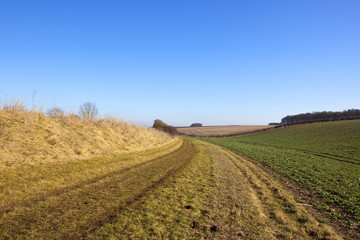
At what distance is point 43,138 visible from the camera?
13.0m

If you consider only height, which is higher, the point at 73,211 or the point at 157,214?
the point at 73,211

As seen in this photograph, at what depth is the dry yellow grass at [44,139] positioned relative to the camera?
10442 millimetres

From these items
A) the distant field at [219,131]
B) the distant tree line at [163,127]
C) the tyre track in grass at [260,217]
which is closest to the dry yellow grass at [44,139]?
the tyre track in grass at [260,217]

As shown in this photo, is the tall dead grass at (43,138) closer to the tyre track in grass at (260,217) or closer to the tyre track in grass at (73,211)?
the tyre track in grass at (73,211)

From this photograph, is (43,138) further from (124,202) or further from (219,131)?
(219,131)

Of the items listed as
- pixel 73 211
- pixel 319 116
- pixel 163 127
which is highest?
pixel 319 116

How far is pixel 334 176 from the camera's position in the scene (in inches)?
547

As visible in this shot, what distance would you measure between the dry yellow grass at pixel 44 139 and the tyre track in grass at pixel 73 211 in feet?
14.9

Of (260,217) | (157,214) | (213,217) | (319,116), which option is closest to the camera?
(157,214)

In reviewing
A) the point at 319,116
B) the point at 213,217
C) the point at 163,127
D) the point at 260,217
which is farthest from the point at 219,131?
the point at 213,217

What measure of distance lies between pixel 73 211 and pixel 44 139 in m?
9.40

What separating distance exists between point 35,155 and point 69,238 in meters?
8.56

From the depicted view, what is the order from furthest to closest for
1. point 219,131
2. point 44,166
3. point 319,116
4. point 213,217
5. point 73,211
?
point 319,116, point 219,131, point 44,166, point 213,217, point 73,211

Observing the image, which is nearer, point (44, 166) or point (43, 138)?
point (44, 166)
